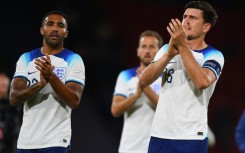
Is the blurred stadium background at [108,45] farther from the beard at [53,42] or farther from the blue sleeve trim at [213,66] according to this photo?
the blue sleeve trim at [213,66]

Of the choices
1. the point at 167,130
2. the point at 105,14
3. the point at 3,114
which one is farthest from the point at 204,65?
the point at 105,14

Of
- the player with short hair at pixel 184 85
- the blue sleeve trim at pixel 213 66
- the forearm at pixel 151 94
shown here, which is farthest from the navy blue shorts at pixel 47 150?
the forearm at pixel 151 94

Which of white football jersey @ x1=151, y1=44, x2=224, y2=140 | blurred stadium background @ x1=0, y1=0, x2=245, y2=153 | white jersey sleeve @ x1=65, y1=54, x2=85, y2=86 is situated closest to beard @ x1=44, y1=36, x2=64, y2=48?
white jersey sleeve @ x1=65, y1=54, x2=85, y2=86

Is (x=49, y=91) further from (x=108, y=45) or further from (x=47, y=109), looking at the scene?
(x=108, y=45)

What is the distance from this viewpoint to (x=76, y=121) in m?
12.2

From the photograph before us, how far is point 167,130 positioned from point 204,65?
25.0 inches

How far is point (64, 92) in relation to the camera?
15.9ft

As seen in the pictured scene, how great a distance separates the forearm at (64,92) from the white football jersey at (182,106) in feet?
2.43

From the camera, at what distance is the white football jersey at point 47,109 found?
495 centimetres

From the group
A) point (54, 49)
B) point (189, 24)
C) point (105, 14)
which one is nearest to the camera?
point (189, 24)

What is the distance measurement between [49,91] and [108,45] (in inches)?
347

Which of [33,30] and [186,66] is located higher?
[33,30]

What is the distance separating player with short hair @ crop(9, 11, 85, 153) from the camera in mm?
4852

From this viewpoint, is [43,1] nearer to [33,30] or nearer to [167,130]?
[33,30]
